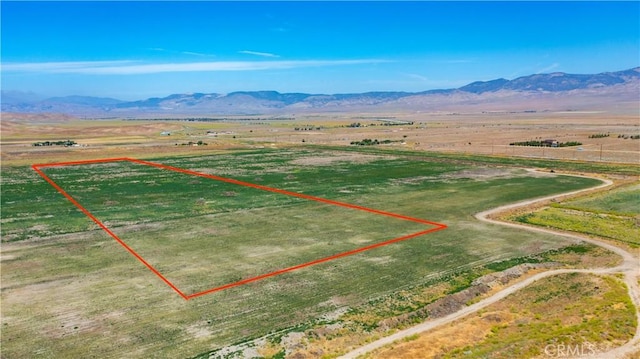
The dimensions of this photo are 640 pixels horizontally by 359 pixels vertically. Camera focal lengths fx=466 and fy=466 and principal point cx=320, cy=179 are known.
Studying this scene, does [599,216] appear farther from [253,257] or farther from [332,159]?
[332,159]

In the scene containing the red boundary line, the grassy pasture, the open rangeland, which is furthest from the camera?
the red boundary line

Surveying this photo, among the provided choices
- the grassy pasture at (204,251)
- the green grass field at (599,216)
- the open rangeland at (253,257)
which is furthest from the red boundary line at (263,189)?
the green grass field at (599,216)

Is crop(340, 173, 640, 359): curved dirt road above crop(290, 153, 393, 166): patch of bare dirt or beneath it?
beneath

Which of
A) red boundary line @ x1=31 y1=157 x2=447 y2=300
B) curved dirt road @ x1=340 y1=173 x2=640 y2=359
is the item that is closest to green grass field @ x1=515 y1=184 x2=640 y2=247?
curved dirt road @ x1=340 y1=173 x2=640 y2=359

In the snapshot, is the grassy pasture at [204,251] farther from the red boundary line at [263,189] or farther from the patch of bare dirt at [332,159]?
the patch of bare dirt at [332,159]

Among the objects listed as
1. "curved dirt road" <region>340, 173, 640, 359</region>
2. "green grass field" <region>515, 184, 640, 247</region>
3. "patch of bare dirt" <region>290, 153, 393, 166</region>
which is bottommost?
"curved dirt road" <region>340, 173, 640, 359</region>

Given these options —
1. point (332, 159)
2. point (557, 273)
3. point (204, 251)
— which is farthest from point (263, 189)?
point (557, 273)

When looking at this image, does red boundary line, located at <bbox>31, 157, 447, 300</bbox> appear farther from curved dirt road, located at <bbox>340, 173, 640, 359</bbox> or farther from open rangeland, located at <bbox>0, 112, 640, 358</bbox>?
curved dirt road, located at <bbox>340, 173, 640, 359</bbox>

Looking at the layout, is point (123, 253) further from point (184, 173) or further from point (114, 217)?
point (184, 173)
